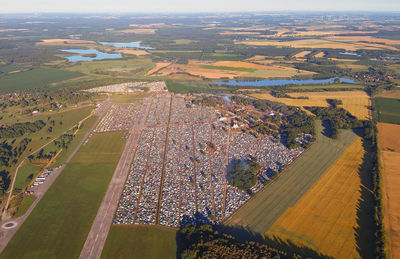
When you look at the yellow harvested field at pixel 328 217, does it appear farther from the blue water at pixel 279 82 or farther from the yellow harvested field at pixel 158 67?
the yellow harvested field at pixel 158 67

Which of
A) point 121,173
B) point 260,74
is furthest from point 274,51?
point 121,173

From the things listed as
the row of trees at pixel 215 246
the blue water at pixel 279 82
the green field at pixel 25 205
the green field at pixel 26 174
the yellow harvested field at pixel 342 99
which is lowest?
the green field at pixel 25 205

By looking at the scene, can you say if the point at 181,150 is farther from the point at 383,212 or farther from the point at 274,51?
the point at 274,51

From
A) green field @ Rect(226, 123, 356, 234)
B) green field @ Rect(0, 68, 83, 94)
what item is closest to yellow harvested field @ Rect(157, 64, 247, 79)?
green field @ Rect(0, 68, 83, 94)

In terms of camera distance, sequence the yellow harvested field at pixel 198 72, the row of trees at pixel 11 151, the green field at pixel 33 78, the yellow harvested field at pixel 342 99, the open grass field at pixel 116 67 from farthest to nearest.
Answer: the open grass field at pixel 116 67
the yellow harvested field at pixel 198 72
the green field at pixel 33 78
the yellow harvested field at pixel 342 99
the row of trees at pixel 11 151

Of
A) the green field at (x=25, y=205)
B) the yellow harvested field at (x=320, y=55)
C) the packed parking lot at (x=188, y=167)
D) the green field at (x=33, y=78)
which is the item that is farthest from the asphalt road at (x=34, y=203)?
the yellow harvested field at (x=320, y=55)

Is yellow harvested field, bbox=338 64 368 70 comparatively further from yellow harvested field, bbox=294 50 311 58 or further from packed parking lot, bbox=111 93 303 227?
packed parking lot, bbox=111 93 303 227
